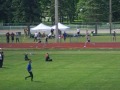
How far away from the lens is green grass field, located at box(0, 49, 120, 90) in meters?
25.4

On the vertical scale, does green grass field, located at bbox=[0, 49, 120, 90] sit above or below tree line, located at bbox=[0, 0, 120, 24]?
below

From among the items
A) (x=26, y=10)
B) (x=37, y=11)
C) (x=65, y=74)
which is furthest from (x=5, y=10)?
(x=65, y=74)

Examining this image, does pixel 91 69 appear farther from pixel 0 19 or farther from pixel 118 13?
pixel 118 13

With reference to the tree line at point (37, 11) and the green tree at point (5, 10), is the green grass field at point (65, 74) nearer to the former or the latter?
the tree line at point (37, 11)

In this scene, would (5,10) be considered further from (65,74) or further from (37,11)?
(65,74)

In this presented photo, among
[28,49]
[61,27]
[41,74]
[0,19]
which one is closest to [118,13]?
[0,19]

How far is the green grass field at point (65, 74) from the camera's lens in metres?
25.4

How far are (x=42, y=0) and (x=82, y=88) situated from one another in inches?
3814

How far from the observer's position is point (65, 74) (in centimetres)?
3050

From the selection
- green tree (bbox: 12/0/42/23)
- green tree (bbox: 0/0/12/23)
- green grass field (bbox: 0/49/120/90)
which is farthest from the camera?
green tree (bbox: 0/0/12/23)

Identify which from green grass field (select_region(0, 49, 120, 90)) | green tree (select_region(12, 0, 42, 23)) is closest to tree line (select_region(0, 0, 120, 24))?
green tree (select_region(12, 0, 42, 23))

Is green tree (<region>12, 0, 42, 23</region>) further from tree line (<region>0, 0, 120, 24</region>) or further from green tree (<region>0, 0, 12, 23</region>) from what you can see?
green tree (<region>0, 0, 12, 23</region>)

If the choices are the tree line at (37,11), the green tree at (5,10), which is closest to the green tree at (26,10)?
the tree line at (37,11)

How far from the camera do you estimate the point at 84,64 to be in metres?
36.7
